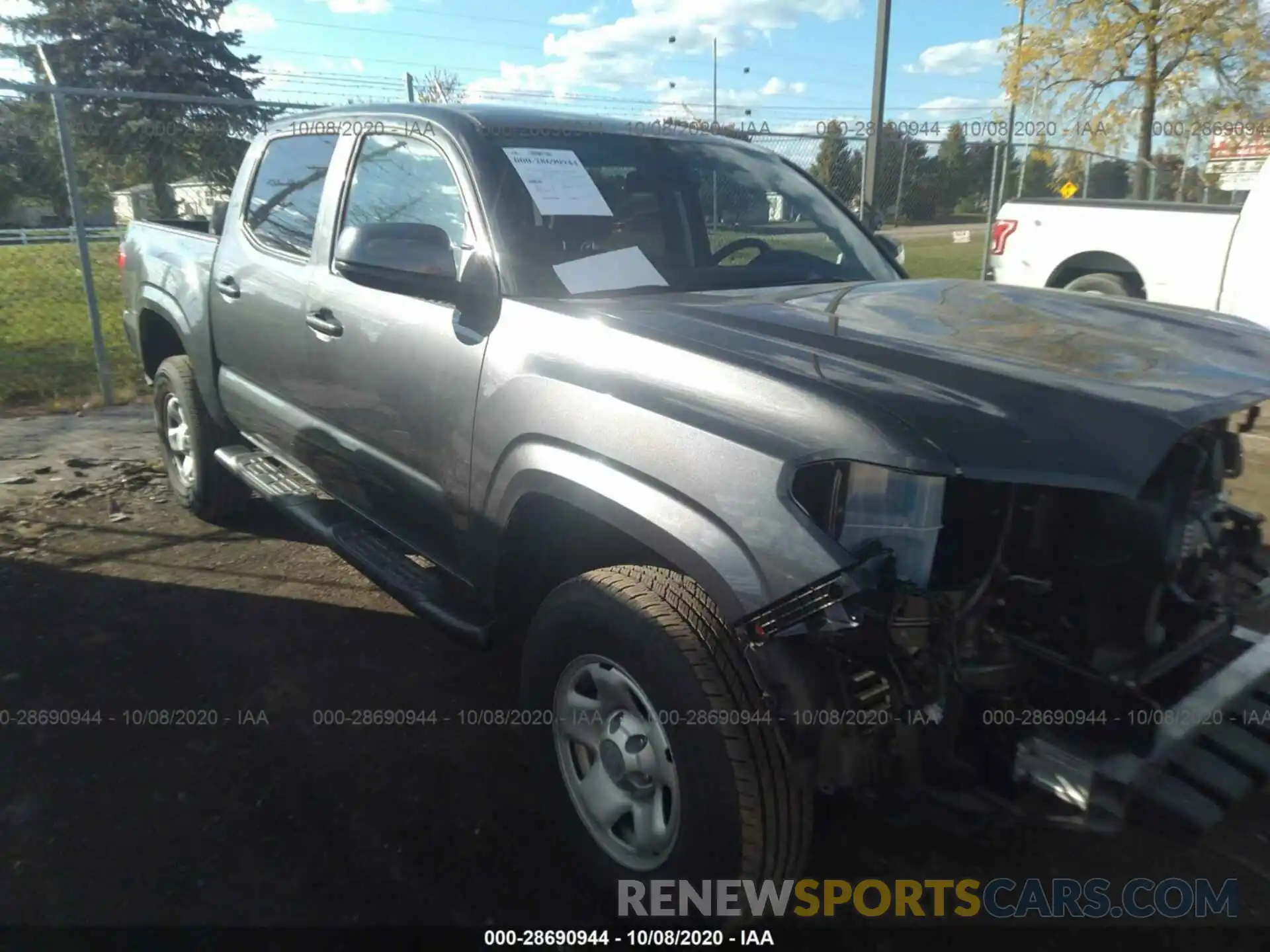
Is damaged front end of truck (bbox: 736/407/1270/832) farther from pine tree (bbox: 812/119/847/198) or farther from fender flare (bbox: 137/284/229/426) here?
pine tree (bbox: 812/119/847/198)

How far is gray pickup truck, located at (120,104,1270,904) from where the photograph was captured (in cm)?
177

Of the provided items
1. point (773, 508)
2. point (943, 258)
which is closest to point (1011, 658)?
point (773, 508)

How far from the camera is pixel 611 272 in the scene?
9.09 feet

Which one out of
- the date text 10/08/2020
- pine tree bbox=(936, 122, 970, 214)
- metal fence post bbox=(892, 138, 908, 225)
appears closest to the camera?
the date text 10/08/2020

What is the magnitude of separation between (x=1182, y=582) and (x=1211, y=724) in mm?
339

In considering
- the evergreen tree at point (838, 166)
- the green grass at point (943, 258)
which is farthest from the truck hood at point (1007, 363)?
the green grass at point (943, 258)

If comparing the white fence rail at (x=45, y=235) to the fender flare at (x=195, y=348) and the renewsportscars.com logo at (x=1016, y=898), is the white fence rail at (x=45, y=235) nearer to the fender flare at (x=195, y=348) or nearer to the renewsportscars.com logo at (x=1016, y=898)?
the fender flare at (x=195, y=348)

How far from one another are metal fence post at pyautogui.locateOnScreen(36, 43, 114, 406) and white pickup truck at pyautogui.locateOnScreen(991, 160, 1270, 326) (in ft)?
22.6

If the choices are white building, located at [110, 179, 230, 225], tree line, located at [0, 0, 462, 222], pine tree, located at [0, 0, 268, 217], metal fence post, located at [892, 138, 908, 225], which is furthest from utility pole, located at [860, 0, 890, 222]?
A: pine tree, located at [0, 0, 268, 217]

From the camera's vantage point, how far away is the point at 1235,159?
15.5 m

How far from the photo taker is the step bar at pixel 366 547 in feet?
9.00

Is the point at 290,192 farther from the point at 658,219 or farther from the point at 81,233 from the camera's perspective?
the point at 81,233

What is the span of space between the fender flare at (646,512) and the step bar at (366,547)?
1.52 ft

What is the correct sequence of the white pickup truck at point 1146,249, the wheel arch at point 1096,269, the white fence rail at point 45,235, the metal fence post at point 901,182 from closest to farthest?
the white pickup truck at point 1146,249
the wheel arch at point 1096,269
the white fence rail at point 45,235
the metal fence post at point 901,182
